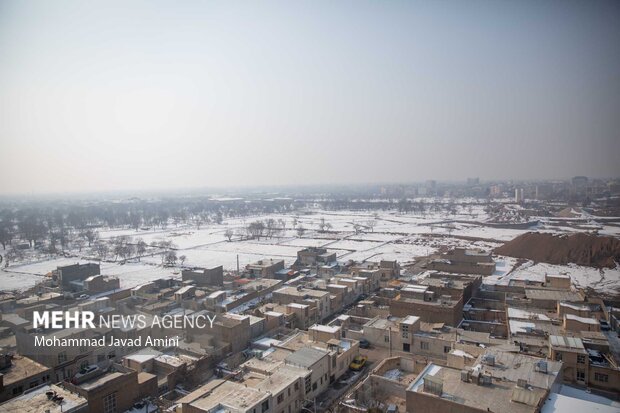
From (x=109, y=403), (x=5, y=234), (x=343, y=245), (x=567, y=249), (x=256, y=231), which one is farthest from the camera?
(x=256, y=231)

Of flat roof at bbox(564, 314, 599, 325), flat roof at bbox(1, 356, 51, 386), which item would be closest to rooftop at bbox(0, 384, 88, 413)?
flat roof at bbox(1, 356, 51, 386)

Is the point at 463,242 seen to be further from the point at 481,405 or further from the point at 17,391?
the point at 17,391

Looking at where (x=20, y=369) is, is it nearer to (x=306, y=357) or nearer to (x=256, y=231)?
(x=306, y=357)

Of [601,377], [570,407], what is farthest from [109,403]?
[601,377]

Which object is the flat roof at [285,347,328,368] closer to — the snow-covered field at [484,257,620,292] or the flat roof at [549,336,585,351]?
the flat roof at [549,336,585,351]

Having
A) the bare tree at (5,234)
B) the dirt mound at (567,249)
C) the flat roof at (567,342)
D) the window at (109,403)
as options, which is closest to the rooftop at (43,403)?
the window at (109,403)
